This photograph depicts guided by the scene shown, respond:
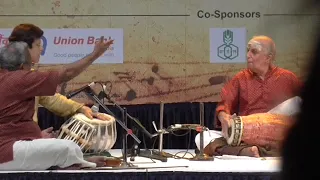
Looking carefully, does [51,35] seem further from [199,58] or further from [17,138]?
[17,138]

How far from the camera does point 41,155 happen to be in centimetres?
399

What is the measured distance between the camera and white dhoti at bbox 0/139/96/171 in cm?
398

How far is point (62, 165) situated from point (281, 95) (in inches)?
152

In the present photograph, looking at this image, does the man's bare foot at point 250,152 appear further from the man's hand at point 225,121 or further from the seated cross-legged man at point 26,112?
the seated cross-legged man at point 26,112

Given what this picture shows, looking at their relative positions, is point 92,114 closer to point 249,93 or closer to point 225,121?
point 225,121

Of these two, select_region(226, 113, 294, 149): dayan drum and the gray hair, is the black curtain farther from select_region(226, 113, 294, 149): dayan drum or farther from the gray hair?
the gray hair

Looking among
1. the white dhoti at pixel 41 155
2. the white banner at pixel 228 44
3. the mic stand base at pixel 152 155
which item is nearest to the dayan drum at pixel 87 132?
the mic stand base at pixel 152 155

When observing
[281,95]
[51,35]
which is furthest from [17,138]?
[281,95]

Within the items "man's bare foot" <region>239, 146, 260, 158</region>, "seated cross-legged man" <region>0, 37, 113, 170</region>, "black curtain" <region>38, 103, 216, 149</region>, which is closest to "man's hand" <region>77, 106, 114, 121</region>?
"seated cross-legged man" <region>0, 37, 113, 170</region>

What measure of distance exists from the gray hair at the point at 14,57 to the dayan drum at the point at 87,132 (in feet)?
2.18

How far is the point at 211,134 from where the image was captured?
214 inches

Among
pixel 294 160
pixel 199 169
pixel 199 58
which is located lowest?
pixel 199 169

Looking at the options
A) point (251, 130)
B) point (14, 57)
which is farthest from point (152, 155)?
point (14, 57)

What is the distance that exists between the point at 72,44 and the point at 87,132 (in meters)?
2.01
